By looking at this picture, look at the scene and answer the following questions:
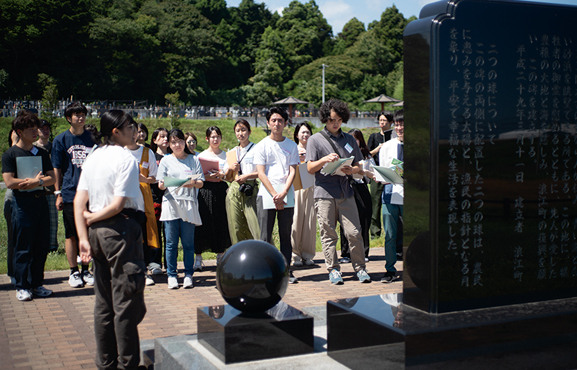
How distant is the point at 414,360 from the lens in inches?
140

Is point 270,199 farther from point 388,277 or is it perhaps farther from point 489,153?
point 489,153

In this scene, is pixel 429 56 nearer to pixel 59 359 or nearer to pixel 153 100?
pixel 59 359

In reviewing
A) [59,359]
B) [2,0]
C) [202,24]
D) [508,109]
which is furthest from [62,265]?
[202,24]

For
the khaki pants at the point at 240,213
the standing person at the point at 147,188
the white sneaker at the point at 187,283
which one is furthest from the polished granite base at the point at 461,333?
the standing person at the point at 147,188

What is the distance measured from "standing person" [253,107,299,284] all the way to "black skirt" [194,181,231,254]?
1032mm

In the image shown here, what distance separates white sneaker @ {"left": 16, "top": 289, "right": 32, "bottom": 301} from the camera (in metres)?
6.10

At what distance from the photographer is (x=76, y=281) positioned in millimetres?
6719

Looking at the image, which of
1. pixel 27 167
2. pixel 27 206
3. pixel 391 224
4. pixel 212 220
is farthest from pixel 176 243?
pixel 391 224

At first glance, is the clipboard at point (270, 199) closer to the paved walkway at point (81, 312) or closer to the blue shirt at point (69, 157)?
the paved walkway at point (81, 312)

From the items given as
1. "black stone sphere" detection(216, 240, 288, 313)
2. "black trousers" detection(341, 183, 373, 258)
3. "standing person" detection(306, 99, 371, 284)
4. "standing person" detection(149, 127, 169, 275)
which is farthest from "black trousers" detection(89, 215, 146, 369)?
"black trousers" detection(341, 183, 373, 258)

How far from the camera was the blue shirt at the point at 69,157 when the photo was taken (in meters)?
6.52

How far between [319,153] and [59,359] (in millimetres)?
3655

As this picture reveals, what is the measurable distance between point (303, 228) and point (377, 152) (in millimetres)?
2027

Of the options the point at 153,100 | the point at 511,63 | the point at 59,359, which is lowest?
the point at 59,359
